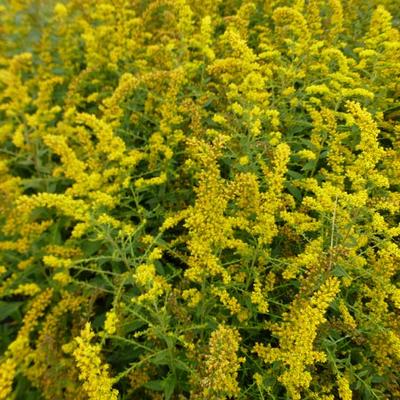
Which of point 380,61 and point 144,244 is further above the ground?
point 380,61

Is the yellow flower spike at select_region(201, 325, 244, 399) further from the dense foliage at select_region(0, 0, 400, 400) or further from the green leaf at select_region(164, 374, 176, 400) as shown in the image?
the green leaf at select_region(164, 374, 176, 400)

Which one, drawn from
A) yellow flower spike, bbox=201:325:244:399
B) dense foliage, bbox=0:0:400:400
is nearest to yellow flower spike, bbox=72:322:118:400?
dense foliage, bbox=0:0:400:400

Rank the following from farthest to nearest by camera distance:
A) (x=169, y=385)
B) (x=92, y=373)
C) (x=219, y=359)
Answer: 1. (x=169, y=385)
2. (x=92, y=373)
3. (x=219, y=359)

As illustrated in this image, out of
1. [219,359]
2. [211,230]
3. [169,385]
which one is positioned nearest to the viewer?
[219,359]

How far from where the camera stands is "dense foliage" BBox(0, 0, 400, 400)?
2.25 m

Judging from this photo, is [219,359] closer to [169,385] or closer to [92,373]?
[92,373]

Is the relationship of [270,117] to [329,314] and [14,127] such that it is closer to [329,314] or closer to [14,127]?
[329,314]

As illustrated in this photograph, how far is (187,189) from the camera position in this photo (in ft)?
11.5

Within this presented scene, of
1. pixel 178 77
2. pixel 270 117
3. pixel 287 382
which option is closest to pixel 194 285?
pixel 287 382

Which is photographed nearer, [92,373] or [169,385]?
[92,373]

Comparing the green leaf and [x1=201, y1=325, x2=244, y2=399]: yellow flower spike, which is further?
the green leaf

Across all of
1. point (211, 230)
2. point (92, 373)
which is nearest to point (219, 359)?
point (92, 373)

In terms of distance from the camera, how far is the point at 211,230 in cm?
222

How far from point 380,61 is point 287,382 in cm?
296
